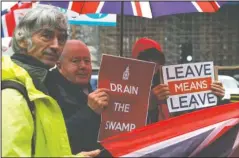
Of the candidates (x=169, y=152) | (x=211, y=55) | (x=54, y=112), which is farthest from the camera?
(x=211, y=55)

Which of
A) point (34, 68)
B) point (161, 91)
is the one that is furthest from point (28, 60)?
point (161, 91)

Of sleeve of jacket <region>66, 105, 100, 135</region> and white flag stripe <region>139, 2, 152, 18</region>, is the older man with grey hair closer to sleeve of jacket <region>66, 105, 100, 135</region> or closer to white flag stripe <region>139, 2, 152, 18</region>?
sleeve of jacket <region>66, 105, 100, 135</region>

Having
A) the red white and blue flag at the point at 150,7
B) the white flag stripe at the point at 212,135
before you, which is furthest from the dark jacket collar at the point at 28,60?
the red white and blue flag at the point at 150,7

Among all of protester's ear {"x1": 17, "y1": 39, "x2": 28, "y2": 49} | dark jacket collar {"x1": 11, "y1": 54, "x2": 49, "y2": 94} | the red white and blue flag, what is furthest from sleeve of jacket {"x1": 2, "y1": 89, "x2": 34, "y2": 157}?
the red white and blue flag

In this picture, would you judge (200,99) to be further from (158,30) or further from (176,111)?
(158,30)

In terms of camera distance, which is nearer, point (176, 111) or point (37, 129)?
point (37, 129)

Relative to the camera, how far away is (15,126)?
186 cm

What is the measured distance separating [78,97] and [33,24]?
652 millimetres

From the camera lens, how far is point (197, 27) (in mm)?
16203

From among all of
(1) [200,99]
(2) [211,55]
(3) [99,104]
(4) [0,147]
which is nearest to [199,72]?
(1) [200,99]

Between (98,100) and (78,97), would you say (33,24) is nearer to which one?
(98,100)

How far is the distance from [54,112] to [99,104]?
387mm

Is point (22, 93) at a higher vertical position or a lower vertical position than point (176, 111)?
higher

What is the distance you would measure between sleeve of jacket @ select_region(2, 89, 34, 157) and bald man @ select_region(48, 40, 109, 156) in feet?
1.31
